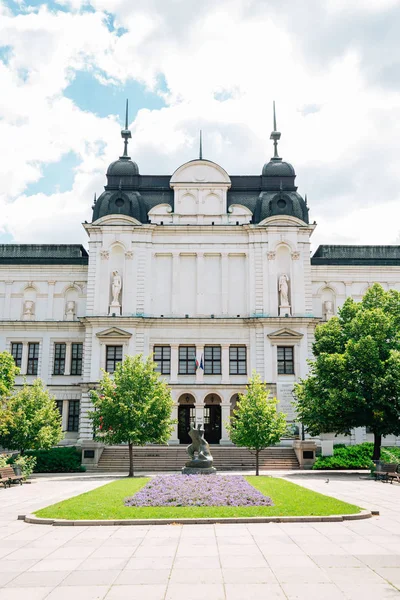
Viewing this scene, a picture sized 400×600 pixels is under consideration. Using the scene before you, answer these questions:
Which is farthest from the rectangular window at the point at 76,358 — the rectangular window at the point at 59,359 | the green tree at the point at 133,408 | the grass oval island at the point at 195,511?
the grass oval island at the point at 195,511

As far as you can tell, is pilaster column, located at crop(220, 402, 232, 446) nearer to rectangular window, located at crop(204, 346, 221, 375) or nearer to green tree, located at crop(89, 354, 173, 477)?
rectangular window, located at crop(204, 346, 221, 375)

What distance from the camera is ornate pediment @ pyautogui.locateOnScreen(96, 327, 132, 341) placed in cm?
4978

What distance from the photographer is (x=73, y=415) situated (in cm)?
5144

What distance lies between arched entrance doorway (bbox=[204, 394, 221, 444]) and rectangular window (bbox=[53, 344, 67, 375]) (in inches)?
526

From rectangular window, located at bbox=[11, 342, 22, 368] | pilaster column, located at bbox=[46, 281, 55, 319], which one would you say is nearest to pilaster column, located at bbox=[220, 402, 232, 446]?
pilaster column, located at bbox=[46, 281, 55, 319]

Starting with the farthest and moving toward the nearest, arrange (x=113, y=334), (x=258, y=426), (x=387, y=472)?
(x=113, y=334)
(x=258, y=426)
(x=387, y=472)

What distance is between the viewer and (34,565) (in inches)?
452

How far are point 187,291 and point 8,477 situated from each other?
2620 centimetres

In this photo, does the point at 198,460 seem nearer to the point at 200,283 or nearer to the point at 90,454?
the point at 90,454

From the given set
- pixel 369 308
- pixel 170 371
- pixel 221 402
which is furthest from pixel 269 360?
pixel 369 308

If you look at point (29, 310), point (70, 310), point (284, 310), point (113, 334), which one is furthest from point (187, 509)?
point (29, 310)

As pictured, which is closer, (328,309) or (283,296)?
(283,296)

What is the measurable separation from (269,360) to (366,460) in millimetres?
12140

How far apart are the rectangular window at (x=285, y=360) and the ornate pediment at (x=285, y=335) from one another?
0.95 m
